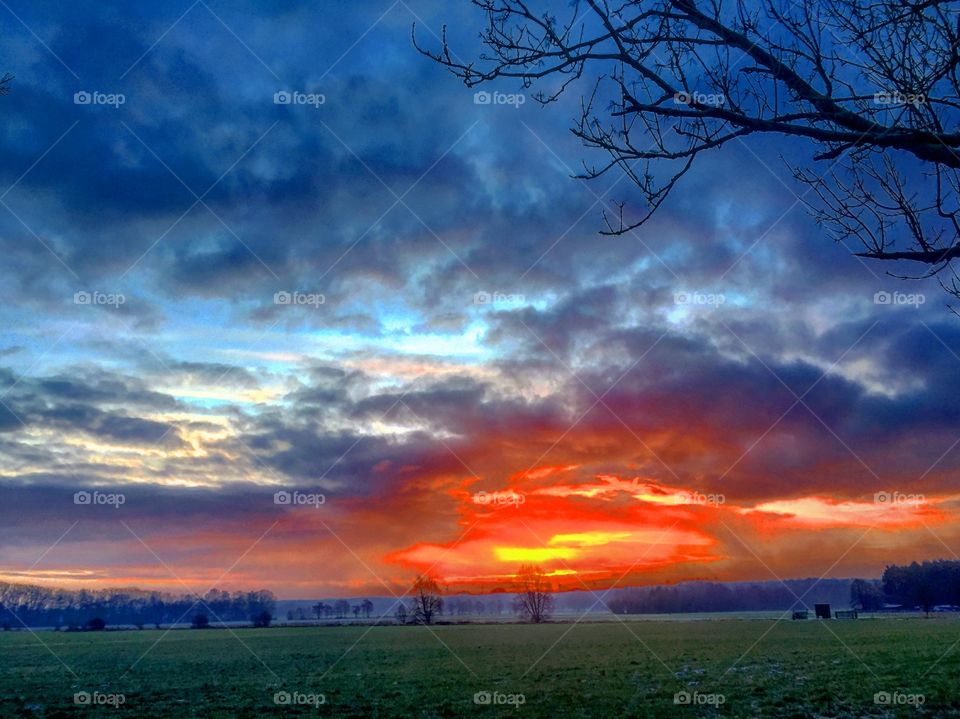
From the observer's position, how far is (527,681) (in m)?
19.4

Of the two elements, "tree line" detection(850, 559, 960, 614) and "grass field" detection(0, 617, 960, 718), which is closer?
"grass field" detection(0, 617, 960, 718)

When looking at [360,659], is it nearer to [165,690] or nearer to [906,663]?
[165,690]

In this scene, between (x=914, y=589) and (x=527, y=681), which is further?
(x=914, y=589)

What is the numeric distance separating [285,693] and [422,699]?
3.97 m

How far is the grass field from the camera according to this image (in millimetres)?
14773

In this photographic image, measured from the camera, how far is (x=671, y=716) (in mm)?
13195

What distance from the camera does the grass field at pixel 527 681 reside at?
1477 cm

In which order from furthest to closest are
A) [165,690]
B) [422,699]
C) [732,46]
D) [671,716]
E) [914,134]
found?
[165,690] < [422,699] < [671,716] < [732,46] < [914,134]

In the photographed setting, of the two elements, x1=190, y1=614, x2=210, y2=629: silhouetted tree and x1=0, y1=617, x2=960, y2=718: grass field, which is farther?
x1=190, y1=614, x2=210, y2=629: silhouetted tree

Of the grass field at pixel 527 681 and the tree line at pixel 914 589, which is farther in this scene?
the tree line at pixel 914 589

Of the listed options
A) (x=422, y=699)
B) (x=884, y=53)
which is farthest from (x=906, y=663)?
(x=884, y=53)

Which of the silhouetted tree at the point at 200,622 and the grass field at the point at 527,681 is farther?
the silhouetted tree at the point at 200,622

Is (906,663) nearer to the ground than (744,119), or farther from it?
nearer to the ground

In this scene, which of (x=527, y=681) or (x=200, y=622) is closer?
(x=527, y=681)
